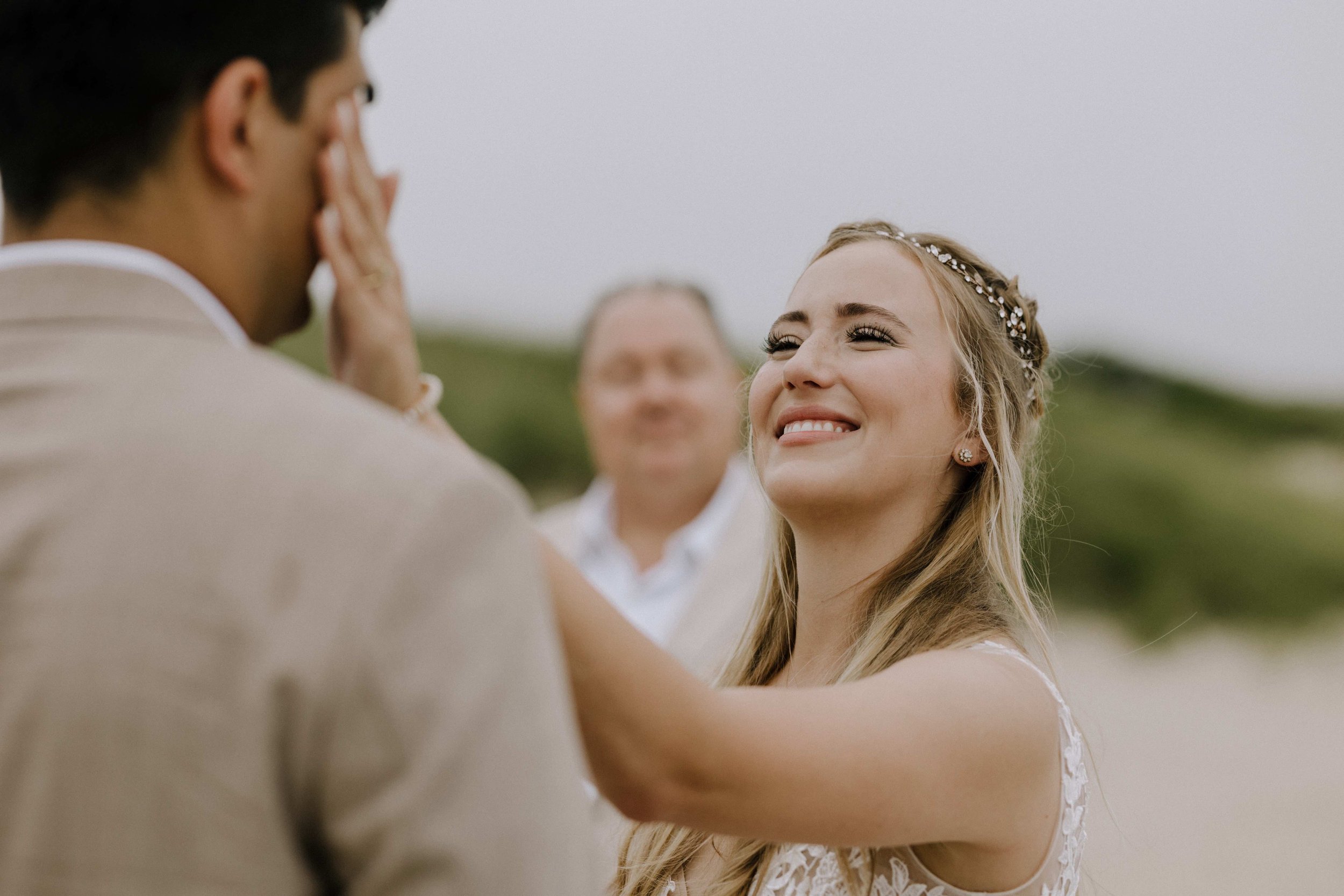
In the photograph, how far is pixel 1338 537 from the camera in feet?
77.3

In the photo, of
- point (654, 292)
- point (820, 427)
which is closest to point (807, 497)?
point (820, 427)

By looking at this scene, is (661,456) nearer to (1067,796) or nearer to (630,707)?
(1067,796)

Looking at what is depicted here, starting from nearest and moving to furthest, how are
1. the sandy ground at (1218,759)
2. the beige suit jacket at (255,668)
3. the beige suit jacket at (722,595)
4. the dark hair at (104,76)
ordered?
the beige suit jacket at (255,668)
the dark hair at (104,76)
the beige suit jacket at (722,595)
the sandy ground at (1218,759)

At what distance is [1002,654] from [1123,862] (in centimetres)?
1467

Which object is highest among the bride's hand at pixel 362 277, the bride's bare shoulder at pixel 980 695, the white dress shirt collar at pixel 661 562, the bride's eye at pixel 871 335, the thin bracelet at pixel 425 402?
the bride's hand at pixel 362 277

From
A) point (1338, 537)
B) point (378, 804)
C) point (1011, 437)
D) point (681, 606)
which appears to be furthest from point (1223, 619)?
point (378, 804)

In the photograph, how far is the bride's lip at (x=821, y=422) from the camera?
287cm

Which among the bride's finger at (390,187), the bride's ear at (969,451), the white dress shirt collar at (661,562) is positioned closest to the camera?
the bride's finger at (390,187)

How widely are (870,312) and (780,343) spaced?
27 cm

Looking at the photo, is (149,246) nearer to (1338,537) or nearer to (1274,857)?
(1274,857)

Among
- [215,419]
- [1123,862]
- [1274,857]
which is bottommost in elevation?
[1123,862]

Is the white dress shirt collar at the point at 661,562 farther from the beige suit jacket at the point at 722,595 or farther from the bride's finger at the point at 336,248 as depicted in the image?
the bride's finger at the point at 336,248

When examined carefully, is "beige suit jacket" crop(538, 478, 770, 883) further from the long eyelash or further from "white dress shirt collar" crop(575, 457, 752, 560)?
the long eyelash

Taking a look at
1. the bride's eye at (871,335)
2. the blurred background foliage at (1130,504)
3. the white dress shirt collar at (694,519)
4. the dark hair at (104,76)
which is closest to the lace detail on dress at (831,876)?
the bride's eye at (871,335)
